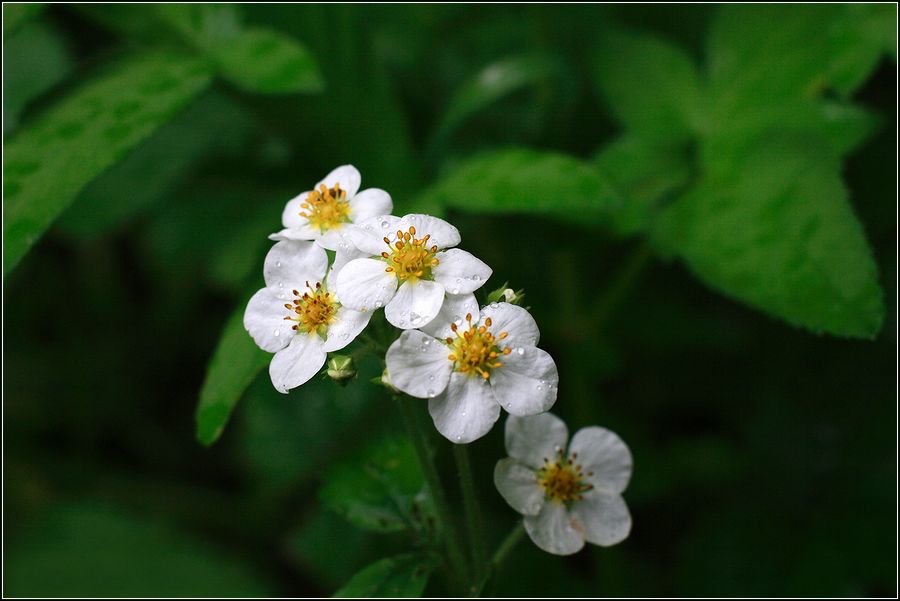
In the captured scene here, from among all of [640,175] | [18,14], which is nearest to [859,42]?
[640,175]

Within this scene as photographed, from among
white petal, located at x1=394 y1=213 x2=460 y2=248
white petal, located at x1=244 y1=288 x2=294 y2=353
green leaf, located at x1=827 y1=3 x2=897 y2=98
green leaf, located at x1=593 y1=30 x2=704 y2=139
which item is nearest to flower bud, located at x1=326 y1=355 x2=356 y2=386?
white petal, located at x1=244 y1=288 x2=294 y2=353

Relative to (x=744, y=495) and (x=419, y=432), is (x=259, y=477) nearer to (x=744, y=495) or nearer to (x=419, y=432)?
(x=419, y=432)

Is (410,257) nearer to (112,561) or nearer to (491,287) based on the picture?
(491,287)

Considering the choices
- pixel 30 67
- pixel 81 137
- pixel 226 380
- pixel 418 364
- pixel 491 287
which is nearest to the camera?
pixel 418 364

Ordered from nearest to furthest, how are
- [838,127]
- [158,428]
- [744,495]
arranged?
[838,127], [744,495], [158,428]

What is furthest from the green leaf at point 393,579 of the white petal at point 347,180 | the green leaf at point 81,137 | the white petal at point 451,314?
the green leaf at point 81,137

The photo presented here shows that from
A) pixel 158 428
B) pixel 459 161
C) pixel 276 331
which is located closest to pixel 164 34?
pixel 459 161

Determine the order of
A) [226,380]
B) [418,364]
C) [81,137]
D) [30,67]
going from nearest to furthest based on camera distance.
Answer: [418,364], [226,380], [81,137], [30,67]
